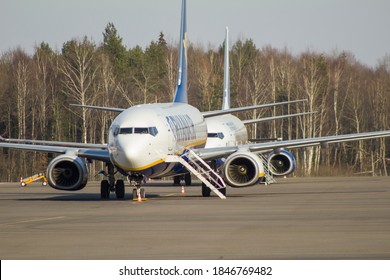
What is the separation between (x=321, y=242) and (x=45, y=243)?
4.98 meters

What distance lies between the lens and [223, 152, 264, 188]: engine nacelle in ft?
119

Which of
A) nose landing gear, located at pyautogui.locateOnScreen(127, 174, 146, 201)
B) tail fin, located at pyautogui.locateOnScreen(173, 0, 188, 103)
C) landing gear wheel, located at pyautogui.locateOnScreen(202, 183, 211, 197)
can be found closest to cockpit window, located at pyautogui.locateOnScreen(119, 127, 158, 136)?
nose landing gear, located at pyautogui.locateOnScreen(127, 174, 146, 201)

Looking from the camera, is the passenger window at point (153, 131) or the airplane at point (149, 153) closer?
the airplane at point (149, 153)

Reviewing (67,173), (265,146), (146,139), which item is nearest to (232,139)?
(265,146)

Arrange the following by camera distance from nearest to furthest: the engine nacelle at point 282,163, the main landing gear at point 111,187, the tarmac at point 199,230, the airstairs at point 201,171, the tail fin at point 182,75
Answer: the tarmac at point 199,230, the airstairs at point 201,171, the main landing gear at point 111,187, the tail fin at point 182,75, the engine nacelle at point 282,163

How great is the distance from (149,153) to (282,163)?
63.8ft

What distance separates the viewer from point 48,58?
11225cm

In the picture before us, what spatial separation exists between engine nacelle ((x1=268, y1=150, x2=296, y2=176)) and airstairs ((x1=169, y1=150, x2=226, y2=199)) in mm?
12384

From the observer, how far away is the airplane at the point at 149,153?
33594 millimetres

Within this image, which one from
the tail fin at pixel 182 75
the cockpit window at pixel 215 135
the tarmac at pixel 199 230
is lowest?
the tarmac at pixel 199 230

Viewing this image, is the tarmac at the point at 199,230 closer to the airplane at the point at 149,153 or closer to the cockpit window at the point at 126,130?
the airplane at the point at 149,153

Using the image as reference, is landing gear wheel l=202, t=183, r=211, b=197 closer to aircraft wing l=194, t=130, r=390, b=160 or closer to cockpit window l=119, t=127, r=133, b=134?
aircraft wing l=194, t=130, r=390, b=160

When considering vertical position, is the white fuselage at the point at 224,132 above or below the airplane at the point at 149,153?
above

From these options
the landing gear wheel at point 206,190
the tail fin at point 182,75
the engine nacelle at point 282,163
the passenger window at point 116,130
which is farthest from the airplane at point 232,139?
the passenger window at point 116,130
